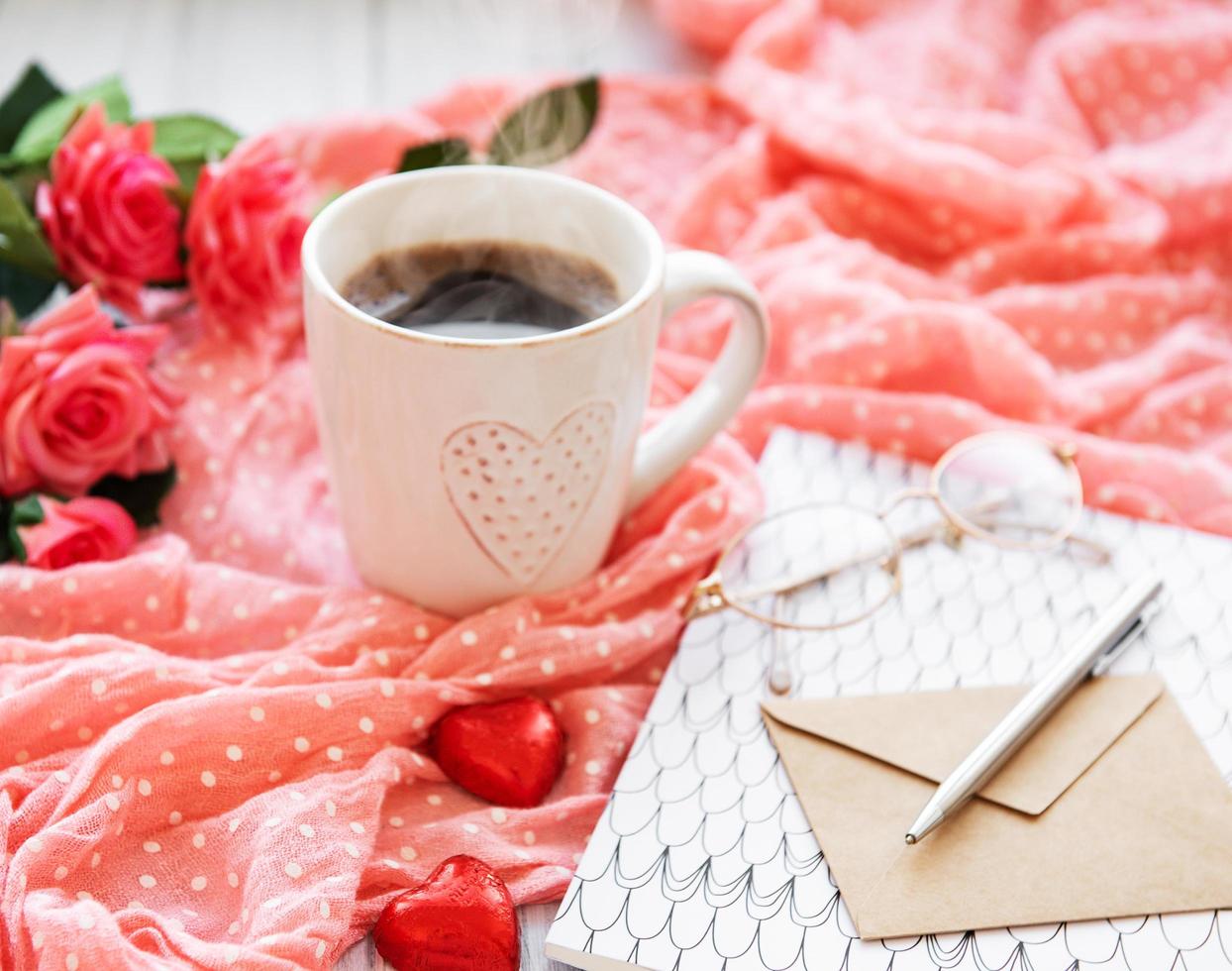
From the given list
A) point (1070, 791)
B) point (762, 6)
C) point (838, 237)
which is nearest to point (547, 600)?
point (1070, 791)

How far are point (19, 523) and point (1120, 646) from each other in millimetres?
551

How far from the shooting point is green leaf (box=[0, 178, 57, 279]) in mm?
718

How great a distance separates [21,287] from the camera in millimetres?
756

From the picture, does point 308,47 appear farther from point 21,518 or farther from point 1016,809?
→ point 1016,809

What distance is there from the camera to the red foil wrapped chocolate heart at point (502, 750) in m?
0.57

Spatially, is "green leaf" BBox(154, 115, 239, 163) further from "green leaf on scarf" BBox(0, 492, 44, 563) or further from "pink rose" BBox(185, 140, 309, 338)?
"green leaf on scarf" BBox(0, 492, 44, 563)

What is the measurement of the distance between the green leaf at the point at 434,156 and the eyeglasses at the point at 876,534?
317mm

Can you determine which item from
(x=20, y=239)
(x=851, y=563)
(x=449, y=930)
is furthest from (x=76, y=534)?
(x=851, y=563)

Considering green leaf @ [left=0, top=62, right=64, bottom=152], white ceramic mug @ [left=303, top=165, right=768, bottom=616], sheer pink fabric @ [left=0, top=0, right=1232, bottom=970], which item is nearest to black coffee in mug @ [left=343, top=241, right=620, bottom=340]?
white ceramic mug @ [left=303, top=165, right=768, bottom=616]

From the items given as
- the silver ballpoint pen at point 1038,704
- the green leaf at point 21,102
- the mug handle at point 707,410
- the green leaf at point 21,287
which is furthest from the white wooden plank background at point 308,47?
the silver ballpoint pen at point 1038,704

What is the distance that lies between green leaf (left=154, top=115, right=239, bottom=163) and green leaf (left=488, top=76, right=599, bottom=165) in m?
0.17

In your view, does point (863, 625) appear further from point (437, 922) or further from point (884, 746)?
point (437, 922)

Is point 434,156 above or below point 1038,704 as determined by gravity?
above

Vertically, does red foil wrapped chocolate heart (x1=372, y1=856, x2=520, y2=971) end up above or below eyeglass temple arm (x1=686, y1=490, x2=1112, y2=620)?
above
